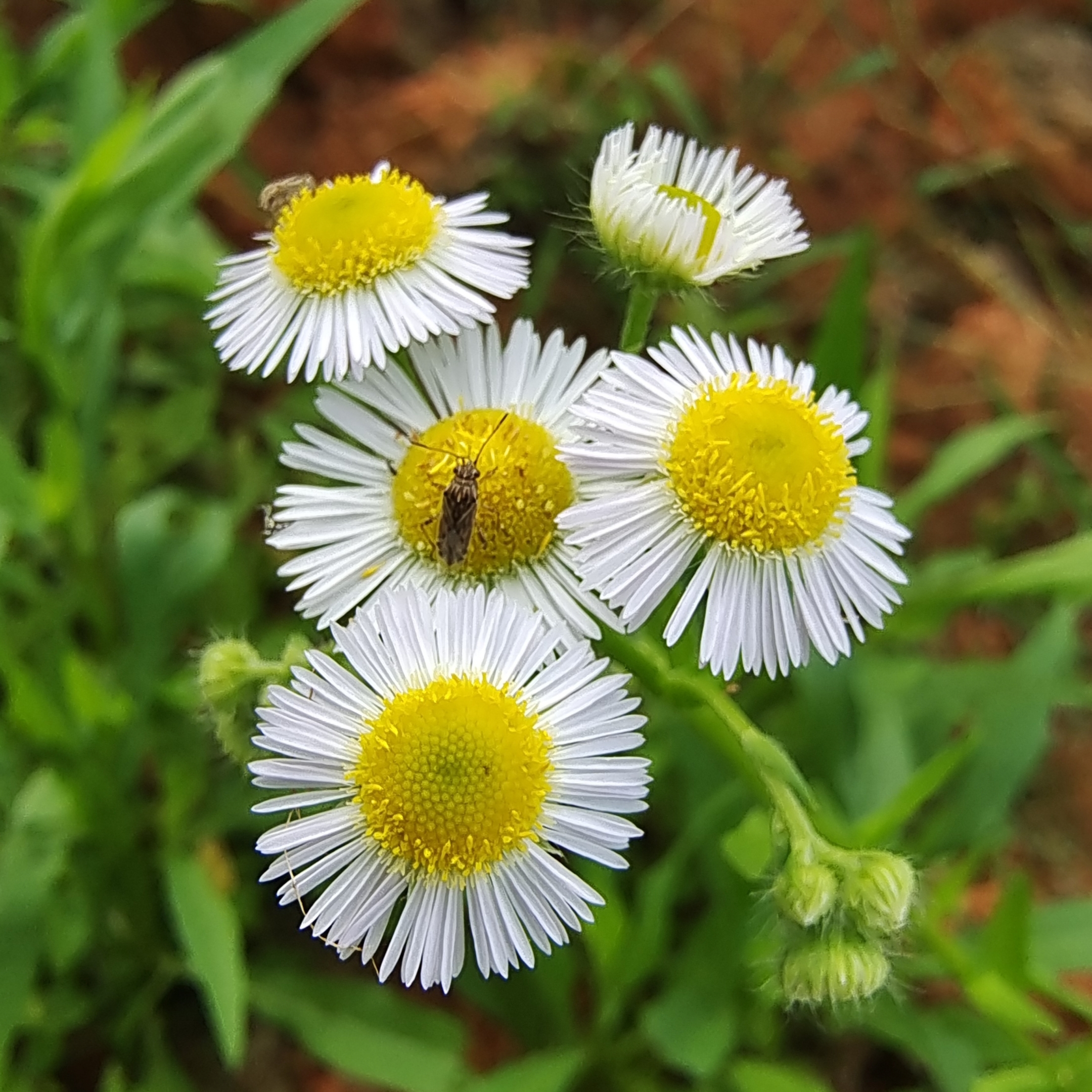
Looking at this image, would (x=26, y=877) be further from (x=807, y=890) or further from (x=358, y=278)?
(x=807, y=890)

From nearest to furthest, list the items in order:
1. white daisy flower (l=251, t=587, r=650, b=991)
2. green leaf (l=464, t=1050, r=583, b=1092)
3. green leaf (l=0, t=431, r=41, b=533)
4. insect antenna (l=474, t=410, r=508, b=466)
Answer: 1. white daisy flower (l=251, t=587, r=650, b=991)
2. insect antenna (l=474, t=410, r=508, b=466)
3. green leaf (l=0, t=431, r=41, b=533)
4. green leaf (l=464, t=1050, r=583, b=1092)

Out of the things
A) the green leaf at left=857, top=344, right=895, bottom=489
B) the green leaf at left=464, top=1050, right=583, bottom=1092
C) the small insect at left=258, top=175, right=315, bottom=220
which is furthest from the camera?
the green leaf at left=857, top=344, right=895, bottom=489

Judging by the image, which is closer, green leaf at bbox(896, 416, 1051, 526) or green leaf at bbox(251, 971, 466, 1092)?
green leaf at bbox(251, 971, 466, 1092)

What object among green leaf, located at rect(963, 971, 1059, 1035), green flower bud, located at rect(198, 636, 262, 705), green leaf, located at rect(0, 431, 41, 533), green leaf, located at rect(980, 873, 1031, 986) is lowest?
green leaf, located at rect(963, 971, 1059, 1035)

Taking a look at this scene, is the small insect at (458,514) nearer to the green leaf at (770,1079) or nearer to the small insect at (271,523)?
the small insect at (271,523)

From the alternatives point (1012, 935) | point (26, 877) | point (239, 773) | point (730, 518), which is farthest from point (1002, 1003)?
point (26, 877)

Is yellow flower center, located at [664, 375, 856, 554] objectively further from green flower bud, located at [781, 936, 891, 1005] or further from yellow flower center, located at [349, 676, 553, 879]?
green flower bud, located at [781, 936, 891, 1005]

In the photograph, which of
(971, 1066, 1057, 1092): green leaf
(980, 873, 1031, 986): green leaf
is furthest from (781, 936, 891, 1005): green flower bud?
(971, 1066, 1057, 1092): green leaf
